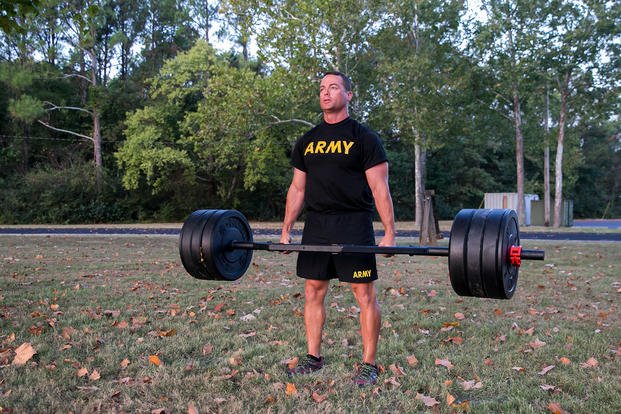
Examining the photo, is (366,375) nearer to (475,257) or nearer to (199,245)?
(475,257)

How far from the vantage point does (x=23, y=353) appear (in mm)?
3783

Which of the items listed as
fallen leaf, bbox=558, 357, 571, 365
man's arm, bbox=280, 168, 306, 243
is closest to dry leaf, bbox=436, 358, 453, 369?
fallen leaf, bbox=558, 357, 571, 365

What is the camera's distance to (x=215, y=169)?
29734 mm

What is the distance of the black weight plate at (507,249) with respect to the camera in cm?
302

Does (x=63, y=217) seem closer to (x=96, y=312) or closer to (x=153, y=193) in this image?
(x=153, y=193)

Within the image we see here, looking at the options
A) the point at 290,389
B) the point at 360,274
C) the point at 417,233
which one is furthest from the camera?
the point at 417,233

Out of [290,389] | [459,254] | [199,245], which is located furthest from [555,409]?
[199,245]

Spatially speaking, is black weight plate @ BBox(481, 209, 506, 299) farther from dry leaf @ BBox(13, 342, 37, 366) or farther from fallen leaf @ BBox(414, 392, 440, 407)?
dry leaf @ BBox(13, 342, 37, 366)

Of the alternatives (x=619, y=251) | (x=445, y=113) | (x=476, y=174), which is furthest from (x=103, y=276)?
(x=476, y=174)

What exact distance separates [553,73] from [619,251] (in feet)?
35.9

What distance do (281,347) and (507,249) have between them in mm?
1910

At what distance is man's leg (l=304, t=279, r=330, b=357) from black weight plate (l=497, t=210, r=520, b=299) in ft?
3.94

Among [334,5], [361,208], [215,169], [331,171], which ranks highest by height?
[334,5]

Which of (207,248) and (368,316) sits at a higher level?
(207,248)
